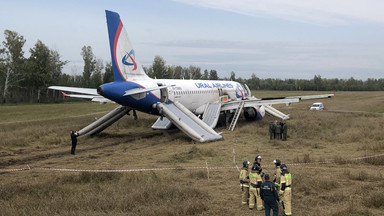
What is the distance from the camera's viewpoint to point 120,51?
87.6 ft

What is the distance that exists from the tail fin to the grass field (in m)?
5.35

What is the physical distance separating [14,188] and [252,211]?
9.03 metres

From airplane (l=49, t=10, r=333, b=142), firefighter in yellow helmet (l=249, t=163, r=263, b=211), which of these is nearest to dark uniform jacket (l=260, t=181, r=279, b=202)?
firefighter in yellow helmet (l=249, t=163, r=263, b=211)

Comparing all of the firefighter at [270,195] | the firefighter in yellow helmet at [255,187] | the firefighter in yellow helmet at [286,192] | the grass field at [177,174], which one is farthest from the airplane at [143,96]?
the firefighter at [270,195]

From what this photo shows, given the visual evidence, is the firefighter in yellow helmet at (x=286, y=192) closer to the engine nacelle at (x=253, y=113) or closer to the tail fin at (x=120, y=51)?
the tail fin at (x=120, y=51)

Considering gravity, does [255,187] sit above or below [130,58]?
below

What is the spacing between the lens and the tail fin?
85.3 feet

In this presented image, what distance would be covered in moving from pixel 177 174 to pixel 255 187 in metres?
5.45

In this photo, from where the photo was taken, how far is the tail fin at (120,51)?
26.0 meters

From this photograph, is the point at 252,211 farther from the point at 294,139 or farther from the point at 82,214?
the point at 294,139

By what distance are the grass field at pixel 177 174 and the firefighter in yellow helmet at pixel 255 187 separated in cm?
36

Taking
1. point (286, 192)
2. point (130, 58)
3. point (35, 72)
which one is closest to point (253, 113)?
point (130, 58)

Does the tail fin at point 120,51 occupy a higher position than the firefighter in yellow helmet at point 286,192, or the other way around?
the tail fin at point 120,51

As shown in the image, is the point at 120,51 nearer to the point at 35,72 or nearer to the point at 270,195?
the point at 270,195
